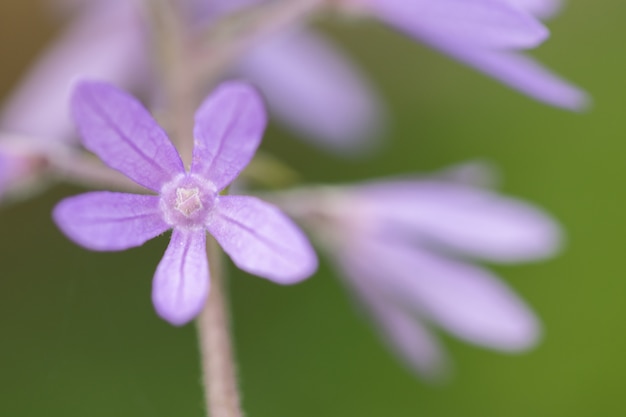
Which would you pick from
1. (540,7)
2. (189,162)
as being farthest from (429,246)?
(189,162)

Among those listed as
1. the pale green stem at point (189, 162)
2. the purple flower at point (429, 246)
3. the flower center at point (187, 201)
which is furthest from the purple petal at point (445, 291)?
the flower center at point (187, 201)

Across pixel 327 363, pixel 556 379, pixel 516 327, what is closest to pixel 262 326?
pixel 327 363

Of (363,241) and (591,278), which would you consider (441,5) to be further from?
(591,278)

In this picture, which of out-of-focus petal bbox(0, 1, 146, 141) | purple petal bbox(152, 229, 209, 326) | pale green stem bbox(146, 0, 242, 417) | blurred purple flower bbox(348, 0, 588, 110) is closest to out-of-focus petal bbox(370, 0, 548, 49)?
blurred purple flower bbox(348, 0, 588, 110)

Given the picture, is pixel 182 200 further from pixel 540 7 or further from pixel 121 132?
pixel 540 7

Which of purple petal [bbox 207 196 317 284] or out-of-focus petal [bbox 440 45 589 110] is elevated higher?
out-of-focus petal [bbox 440 45 589 110]

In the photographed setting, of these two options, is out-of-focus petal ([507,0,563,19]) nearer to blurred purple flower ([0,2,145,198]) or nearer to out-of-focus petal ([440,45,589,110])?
out-of-focus petal ([440,45,589,110])
